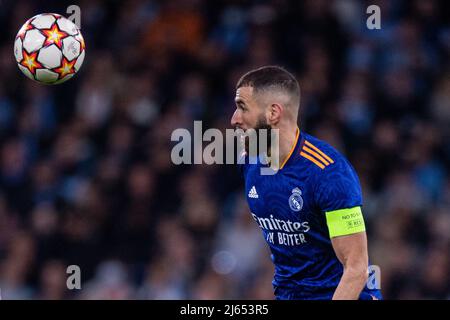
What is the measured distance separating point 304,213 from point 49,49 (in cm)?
228

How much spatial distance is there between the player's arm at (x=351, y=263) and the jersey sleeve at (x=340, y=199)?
0.04 metres

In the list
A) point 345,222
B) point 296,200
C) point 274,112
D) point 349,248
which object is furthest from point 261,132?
point 349,248

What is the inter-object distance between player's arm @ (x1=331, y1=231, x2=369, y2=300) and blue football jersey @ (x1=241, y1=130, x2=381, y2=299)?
8.4 inches

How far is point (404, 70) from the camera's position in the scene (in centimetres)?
1050

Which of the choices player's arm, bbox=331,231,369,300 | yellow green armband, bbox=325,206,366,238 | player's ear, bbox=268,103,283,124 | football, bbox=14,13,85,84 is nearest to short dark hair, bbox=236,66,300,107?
player's ear, bbox=268,103,283,124

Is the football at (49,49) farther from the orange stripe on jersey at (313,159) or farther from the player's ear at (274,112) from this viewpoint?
the orange stripe on jersey at (313,159)

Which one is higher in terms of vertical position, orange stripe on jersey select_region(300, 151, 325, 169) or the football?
the football

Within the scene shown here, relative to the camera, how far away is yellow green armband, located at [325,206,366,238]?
5359 mm

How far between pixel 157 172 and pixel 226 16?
2371 mm

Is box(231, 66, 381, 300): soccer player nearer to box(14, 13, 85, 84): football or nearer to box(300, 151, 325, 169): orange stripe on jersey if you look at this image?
box(300, 151, 325, 169): orange stripe on jersey
